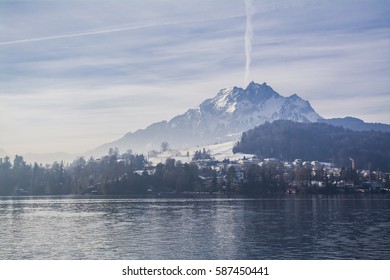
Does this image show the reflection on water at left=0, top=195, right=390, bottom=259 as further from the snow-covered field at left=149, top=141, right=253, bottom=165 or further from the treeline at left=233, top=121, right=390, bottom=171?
the snow-covered field at left=149, top=141, right=253, bottom=165

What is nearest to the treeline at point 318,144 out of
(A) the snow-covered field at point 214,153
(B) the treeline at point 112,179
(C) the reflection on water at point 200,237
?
(A) the snow-covered field at point 214,153

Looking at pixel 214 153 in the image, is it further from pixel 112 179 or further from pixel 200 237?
pixel 200 237

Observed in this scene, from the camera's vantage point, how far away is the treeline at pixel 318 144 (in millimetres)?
51281

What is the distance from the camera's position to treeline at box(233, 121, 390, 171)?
168 feet

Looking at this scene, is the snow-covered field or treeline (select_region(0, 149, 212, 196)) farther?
the snow-covered field

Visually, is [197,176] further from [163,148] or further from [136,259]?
[136,259]

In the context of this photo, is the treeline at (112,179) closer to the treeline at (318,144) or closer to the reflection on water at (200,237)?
the treeline at (318,144)

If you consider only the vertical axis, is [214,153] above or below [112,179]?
above

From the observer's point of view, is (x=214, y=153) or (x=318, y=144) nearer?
(x=318, y=144)

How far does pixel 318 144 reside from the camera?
71250 millimetres

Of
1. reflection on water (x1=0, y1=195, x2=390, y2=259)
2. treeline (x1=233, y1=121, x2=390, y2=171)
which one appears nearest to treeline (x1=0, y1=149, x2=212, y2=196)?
treeline (x1=233, y1=121, x2=390, y2=171)

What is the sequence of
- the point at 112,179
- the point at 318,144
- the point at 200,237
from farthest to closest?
the point at 318,144 → the point at 112,179 → the point at 200,237

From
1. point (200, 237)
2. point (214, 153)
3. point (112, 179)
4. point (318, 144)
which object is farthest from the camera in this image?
point (214, 153)

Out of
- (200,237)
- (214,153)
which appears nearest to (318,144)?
(214,153)
